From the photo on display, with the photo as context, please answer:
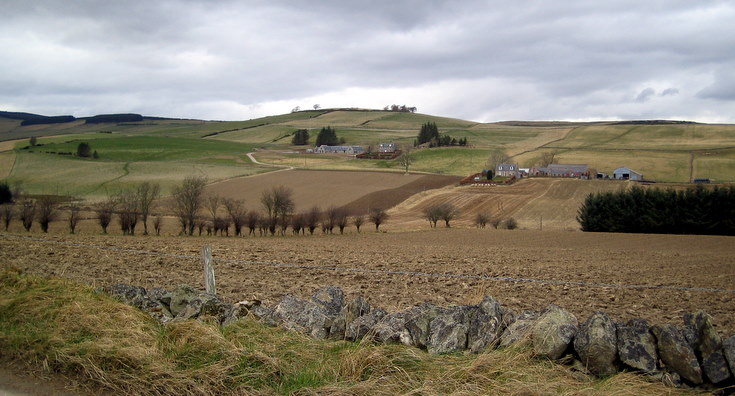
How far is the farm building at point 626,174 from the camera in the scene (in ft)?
276

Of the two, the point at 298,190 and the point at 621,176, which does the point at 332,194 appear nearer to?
the point at 298,190

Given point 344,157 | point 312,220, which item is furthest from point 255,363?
point 344,157

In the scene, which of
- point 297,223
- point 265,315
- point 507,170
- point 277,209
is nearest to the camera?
point 265,315

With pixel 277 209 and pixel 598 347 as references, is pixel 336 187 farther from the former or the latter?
pixel 598 347

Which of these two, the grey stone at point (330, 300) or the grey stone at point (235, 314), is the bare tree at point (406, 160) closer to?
the grey stone at point (330, 300)

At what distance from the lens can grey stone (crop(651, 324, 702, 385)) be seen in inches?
204

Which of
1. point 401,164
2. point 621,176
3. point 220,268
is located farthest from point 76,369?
point 401,164

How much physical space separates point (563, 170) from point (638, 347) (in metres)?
91.9

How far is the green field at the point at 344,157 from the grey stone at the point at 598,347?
75.6 m

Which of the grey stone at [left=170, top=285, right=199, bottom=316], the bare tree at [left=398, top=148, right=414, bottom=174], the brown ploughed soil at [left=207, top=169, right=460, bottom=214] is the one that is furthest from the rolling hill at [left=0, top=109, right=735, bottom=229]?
the grey stone at [left=170, top=285, right=199, bottom=316]

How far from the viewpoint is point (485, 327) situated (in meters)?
6.12

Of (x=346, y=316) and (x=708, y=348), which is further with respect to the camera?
(x=346, y=316)

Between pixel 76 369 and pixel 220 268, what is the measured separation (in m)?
9.56

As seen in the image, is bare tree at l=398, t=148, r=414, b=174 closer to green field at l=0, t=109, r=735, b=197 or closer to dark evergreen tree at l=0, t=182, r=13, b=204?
green field at l=0, t=109, r=735, b=197
